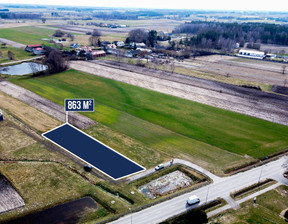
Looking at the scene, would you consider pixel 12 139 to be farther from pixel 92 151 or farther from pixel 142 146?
pixel 142 146

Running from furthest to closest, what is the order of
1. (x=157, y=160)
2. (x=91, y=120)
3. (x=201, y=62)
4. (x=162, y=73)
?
1. (x=201, y=62)
2. (x=162, y=73)
3. (x=91, y=120)
4. (x=157, y=160)

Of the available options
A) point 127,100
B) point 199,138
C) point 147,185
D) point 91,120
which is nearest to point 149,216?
point 147,185

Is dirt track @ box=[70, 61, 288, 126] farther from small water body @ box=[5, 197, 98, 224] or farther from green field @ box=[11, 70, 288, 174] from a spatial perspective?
small water body @ box=[5, 197, 98, 224]

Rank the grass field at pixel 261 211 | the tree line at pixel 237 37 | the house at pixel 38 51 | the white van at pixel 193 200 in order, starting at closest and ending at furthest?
the grass field at pixel 261 211, the white van at pixel 193 200, the house at pixel 38 51, the tree line at pixel 237 37

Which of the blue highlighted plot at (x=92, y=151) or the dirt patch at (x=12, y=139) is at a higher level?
the blue highlighted plot at (x=92, y=151)

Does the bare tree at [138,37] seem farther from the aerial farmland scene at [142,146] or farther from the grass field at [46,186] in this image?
the grass field at [46,186]

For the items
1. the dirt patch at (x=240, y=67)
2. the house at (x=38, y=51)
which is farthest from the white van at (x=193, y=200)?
the house at (x=38, y=51)

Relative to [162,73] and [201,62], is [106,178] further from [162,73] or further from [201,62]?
[201,62]
